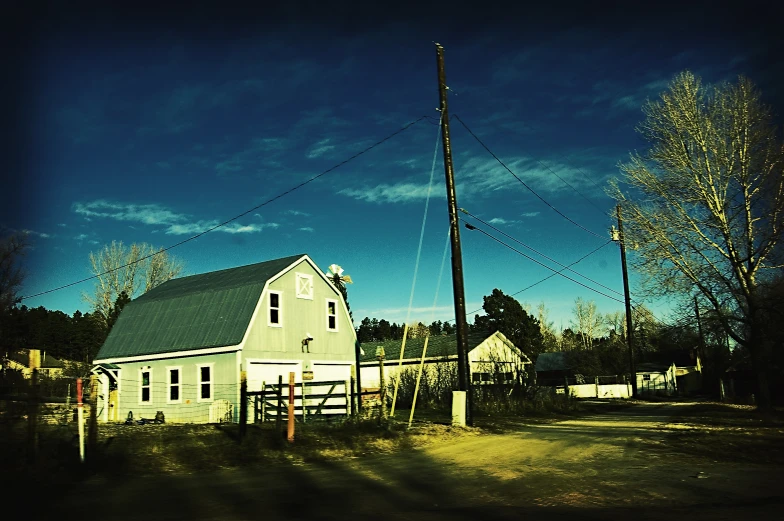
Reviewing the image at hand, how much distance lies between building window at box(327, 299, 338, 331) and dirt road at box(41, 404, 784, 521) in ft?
54.0

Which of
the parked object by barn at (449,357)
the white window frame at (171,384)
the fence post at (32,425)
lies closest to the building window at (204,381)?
the white window frame at (171,384)

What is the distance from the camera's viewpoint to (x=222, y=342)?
83.5 feet

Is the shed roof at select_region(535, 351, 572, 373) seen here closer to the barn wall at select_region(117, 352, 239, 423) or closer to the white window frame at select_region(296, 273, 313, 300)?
the white window frame at select_region(296, 273, 313, 300)

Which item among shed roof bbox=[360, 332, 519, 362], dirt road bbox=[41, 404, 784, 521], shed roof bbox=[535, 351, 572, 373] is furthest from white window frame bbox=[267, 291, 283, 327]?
shed roof bbox=[535, 351, 572, 373]

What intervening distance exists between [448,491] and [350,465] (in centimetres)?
357

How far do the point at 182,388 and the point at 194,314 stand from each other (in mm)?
3432

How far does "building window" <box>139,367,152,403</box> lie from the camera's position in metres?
27.9

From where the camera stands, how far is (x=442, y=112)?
21594mm

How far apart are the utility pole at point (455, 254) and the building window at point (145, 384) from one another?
48.9ft

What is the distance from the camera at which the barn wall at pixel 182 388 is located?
82.3 feet

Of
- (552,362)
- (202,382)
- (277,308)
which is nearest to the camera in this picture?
(202,382)

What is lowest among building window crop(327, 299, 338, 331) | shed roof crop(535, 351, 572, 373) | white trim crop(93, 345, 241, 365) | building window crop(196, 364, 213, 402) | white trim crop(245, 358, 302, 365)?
shed roof crop(535, 351, 572, 373)

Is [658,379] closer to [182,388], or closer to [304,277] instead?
[304,277]

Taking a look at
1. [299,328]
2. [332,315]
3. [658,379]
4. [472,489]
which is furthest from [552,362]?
[472,489]
